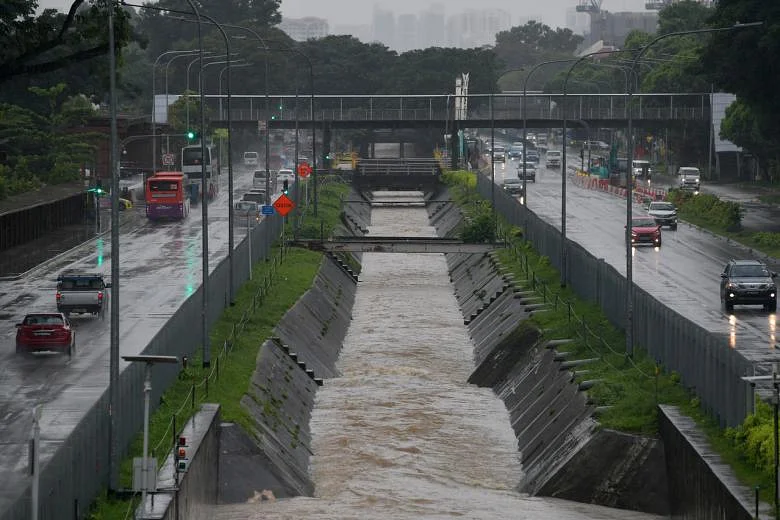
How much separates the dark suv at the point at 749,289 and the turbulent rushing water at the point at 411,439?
9.74 metres

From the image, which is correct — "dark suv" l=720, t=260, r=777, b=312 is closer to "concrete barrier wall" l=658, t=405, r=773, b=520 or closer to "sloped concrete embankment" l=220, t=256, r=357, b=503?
"sloped concrete embankment" l=220, t=256, r=357, b=503

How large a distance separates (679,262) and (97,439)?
5354 centimetres

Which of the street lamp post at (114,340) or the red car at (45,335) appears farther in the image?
the red car at (45,335)

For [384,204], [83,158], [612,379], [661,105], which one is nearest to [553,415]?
[612,379]

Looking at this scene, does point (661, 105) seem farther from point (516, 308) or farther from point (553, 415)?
point (553, 415)

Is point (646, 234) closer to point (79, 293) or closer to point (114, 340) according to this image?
point (79, 293)

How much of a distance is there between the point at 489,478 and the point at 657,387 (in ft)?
15.7

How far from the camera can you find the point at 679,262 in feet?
274

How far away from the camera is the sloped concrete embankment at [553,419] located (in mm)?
39781

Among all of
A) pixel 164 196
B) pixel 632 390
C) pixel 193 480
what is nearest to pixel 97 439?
pixel 193 480

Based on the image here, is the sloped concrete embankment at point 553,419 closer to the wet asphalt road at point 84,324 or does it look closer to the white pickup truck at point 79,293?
the wet asphalt road at point 84,324

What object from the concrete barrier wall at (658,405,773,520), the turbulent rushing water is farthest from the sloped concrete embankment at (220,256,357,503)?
the concrete barrier wall at (658,405,773,520)

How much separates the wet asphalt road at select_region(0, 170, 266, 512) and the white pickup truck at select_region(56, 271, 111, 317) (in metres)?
0.48

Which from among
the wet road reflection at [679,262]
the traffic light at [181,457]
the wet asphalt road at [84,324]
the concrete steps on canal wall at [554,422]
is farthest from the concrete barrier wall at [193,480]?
the wet road reflection at [679,262]
